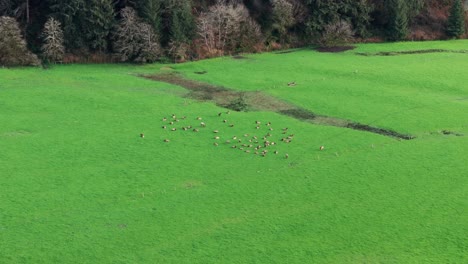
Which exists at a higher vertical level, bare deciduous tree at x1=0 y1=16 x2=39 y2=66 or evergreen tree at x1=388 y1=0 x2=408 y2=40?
evergreen tree at x1=388 y1=0 x2=408 y2=40

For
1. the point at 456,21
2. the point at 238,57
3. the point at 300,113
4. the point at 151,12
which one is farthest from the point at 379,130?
the point at 456,21

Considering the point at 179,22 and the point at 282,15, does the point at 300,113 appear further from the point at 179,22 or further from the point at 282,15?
the point at 282,15

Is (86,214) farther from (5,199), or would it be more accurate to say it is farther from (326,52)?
(326,52)

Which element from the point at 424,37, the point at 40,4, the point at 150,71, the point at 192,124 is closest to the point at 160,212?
the point at 192,124

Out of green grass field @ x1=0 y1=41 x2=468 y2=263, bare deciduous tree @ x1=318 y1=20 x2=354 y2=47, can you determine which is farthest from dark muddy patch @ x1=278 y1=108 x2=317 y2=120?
bare deciduous tree @ x1=318 y1=20 x2=354 y2=47

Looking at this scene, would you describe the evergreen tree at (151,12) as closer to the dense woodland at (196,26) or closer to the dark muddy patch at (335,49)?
the dense woodland at (196,26)

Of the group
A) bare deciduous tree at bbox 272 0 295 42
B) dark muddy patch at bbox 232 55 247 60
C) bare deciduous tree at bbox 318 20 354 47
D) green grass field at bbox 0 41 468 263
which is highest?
bare deciduous tree at bbox 272 0 295 42

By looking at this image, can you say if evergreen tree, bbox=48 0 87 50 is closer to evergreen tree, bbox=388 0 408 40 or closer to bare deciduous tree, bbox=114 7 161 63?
bare deciduous tree, bbox=114 7 161 63
